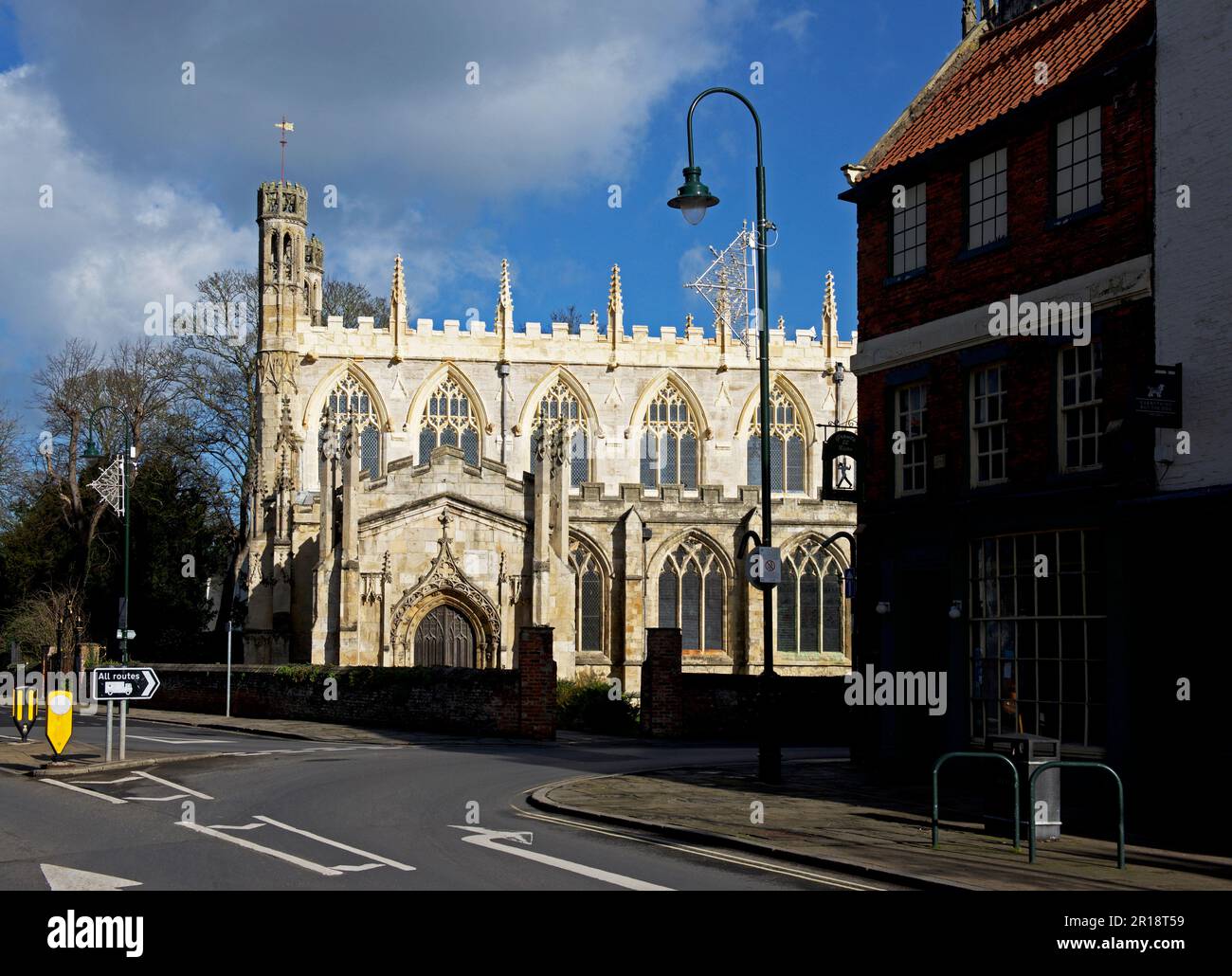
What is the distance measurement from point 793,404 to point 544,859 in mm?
48067

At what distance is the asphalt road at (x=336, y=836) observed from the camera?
11352 mm

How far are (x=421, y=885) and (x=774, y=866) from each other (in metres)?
3.19

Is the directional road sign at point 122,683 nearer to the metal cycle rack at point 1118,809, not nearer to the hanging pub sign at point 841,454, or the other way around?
the hanging pub sign at point 841,454

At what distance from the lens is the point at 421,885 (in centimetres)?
1091

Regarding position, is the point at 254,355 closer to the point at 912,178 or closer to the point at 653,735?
the point at 653,735

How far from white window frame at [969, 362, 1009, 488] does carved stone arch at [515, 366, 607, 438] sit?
3873 cm

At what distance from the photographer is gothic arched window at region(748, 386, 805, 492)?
192 ft

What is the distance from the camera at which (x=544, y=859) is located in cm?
1245

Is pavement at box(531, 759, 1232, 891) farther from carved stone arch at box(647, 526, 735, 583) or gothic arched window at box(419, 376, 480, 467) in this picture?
gothic arched window at box(419, 376, 480, 467)

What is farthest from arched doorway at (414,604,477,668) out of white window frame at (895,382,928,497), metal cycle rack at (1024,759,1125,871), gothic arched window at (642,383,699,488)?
metal cycle rack at (1024,759,1125,871)

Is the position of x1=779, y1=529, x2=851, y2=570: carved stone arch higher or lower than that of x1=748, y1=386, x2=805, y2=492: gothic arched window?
lower

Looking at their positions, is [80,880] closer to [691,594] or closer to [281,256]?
[691,594]
